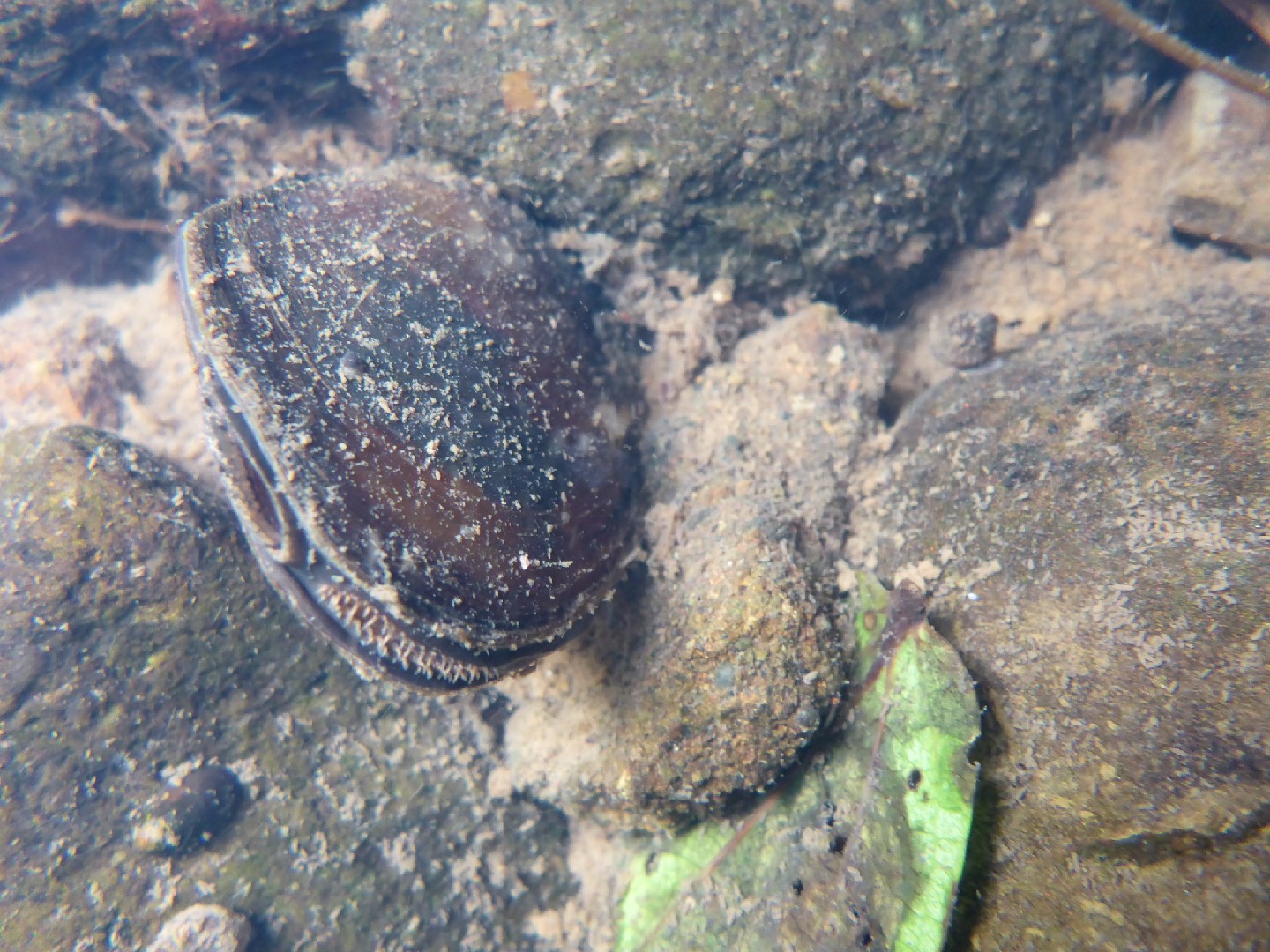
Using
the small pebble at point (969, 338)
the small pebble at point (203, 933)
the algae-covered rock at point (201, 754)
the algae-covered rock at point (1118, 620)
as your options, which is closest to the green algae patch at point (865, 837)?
the algae-covered rock at point (1118, 620)

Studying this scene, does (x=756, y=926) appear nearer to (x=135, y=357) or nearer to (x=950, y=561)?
(x=950, y=561)

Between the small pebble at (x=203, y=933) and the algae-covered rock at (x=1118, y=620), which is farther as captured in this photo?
the small pebble at (x=203, y=933)

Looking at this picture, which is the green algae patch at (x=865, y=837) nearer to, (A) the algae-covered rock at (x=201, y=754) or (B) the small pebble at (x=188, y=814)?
(A) the algae-covered rock at (x=201, y=754)

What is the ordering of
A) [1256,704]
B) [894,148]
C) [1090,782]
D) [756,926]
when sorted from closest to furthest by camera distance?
[1256,704] < [1090,782] < [756,926] < [894,148]

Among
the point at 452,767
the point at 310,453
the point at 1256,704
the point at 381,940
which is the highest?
the point at 310,453

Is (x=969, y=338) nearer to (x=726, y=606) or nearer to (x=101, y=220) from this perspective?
(x=726, y=606)

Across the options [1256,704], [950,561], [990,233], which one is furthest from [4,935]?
[990,233]
